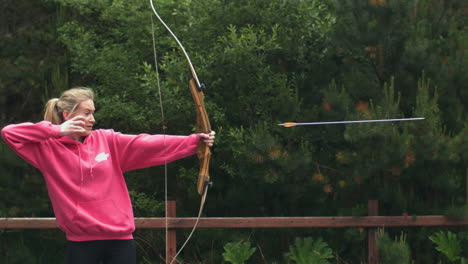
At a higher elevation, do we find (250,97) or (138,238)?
(250,97)


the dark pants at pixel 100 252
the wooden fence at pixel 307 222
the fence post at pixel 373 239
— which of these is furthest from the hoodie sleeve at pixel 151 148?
the fence post at pixel 373 239

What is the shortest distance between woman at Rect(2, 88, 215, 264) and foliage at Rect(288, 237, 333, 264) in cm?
274

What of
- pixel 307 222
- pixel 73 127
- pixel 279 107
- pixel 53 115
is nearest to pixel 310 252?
pixel 307 222

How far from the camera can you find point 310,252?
17.1ft

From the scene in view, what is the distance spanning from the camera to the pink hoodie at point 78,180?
251 centimetres

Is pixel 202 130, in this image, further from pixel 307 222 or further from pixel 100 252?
pixel 307 222

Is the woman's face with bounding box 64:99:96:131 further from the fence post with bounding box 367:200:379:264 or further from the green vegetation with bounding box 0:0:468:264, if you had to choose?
the fence post with bounding box 367:200:379:264

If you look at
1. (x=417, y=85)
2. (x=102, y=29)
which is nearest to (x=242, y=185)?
(x=417, y=85)

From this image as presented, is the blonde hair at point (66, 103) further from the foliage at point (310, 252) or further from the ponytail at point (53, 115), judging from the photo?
the foliage at point (310, 252)

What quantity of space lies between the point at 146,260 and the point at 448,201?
8.31 feet

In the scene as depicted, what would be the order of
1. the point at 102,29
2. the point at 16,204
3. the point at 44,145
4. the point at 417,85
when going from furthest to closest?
the point at 102,29
the point at 16,204
the point at 417,85
the point at 44,145

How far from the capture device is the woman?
2512 mm

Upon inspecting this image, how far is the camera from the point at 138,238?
6.02 m

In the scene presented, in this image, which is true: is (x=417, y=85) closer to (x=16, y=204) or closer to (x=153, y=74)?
(x=153, y=74)
